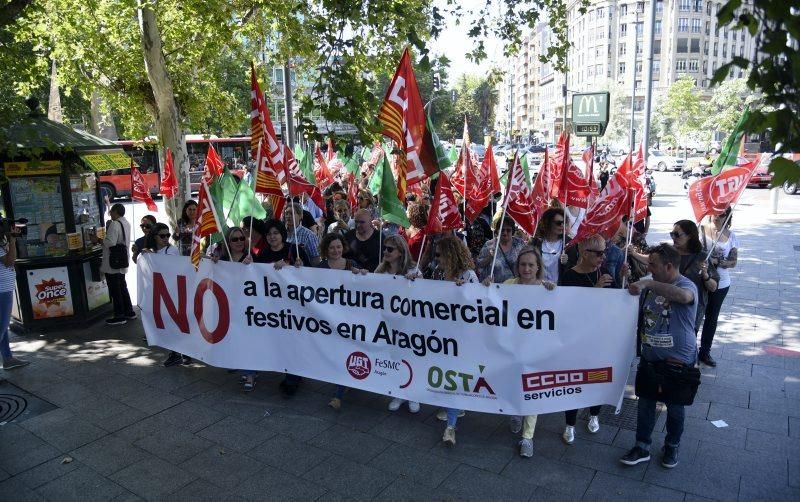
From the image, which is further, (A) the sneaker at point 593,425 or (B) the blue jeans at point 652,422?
(A) the sneaker at point 593,425

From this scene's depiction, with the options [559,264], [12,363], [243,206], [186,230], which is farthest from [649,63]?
[12,363]

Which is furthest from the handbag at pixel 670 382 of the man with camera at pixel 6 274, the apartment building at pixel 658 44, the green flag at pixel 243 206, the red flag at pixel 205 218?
the apartment building at pixel 658 44

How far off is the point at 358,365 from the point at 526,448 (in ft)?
5.41

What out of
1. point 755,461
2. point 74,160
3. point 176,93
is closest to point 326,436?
point 755,461

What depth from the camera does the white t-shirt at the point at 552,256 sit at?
6146mm

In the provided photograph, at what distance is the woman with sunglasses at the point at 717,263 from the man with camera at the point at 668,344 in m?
2.31

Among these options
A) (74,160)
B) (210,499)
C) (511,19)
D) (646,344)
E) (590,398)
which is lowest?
(210,499)

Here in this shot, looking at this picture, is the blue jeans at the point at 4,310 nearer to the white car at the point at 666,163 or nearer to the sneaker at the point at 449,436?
the sneaker at the point at 449,436

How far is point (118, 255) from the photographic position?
27.0 feet

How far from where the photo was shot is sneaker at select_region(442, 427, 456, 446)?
4809 mm

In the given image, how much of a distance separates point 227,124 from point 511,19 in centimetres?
849

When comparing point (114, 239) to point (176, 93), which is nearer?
point (114, 239)

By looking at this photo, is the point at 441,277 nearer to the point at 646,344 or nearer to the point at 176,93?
the point at 646,344

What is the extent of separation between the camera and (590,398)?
4633 mm
